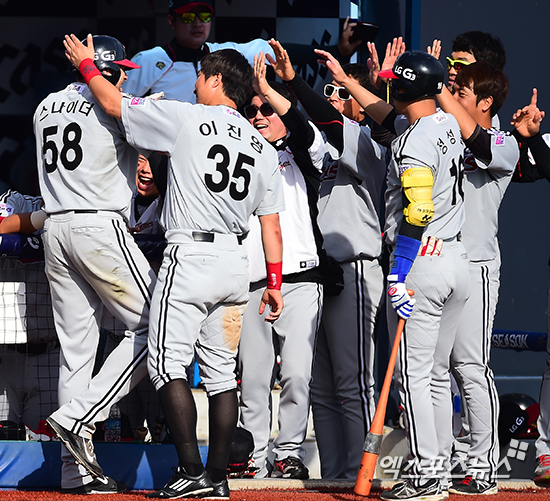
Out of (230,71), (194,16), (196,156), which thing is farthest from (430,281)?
(194,16)

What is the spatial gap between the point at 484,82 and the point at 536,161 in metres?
0.54

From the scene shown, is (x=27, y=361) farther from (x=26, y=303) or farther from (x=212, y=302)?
(x=212, y=302)

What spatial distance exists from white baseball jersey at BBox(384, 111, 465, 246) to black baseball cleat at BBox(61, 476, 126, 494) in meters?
1.47

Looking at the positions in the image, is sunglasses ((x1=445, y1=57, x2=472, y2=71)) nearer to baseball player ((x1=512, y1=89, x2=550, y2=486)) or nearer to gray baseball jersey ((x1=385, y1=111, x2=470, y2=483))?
baseball player ((x1=512, y1=89, x2=550, y2=486))

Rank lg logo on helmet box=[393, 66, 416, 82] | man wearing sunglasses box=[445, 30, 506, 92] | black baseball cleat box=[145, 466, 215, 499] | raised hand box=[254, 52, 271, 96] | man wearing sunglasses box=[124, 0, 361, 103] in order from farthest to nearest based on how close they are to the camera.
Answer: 1. man wearing sunglasses box=[124, 0, 361, 103]
2. man wearing sunglasses box=[445, 30, 506, 92]
3. raised hand box=[254, 52, 271, 96]
4. lg logo on helmet box=[393, 66, 416, 82]
5. black baseball cleat box=[145, 466, 215, 499]

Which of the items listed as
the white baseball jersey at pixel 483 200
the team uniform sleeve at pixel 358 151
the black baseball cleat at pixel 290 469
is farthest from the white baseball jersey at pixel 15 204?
the white baseball jersey at pixel 483 200

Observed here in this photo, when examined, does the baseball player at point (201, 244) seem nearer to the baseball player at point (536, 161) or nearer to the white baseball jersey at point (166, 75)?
the baseball player at point (536, 161)

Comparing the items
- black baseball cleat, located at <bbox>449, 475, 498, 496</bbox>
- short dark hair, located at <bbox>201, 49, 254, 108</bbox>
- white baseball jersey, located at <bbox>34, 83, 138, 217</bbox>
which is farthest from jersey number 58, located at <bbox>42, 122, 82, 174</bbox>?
black baseball cleat, located at <bbox>449, 475, 498, 496</bbox>

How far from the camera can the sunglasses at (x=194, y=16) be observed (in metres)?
4.87

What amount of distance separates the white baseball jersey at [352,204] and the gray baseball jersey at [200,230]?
2.93 feet

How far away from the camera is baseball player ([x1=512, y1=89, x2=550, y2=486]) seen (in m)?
4.01

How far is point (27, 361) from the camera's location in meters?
3.78

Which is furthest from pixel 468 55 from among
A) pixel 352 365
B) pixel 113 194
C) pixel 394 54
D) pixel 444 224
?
pixel 113 194

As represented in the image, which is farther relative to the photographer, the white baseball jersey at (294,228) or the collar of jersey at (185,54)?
the collar of jersey at (185,54)
